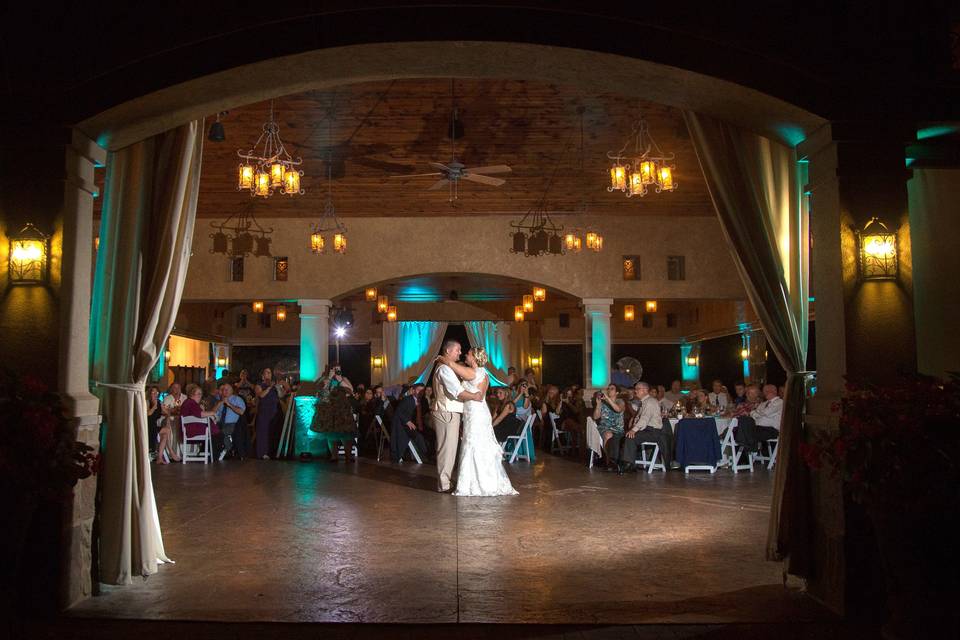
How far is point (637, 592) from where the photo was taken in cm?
419

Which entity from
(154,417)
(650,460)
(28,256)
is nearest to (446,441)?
(650,460)

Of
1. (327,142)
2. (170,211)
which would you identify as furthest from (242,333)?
(170,211)

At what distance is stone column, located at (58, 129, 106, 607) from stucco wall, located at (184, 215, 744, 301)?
917 centimetres

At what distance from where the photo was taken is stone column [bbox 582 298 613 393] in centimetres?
1347

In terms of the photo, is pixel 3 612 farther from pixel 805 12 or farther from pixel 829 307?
pixel 805 12

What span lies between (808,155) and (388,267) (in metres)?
9.59

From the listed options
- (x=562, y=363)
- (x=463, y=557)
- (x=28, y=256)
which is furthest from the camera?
(x=562, y=363)

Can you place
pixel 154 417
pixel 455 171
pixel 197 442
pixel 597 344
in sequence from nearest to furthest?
1. pixel 455 171
2. pixel 154 417
3. pixel 197 442
4. pixel 597 344

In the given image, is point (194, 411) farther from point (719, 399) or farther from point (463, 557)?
point (719, 399)

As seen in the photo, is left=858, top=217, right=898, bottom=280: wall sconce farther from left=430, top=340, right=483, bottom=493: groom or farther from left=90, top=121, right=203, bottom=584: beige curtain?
left=430, top=340, right=483, bottom=493: groom

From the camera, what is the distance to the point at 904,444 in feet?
10.6

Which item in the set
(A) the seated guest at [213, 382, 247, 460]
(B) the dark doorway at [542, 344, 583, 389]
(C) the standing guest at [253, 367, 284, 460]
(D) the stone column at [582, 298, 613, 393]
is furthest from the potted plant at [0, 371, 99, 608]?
(B) the dark doorway at [542, 344, 583, 389]

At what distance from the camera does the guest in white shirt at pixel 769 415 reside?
33.1ft

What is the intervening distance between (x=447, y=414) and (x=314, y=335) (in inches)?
232
